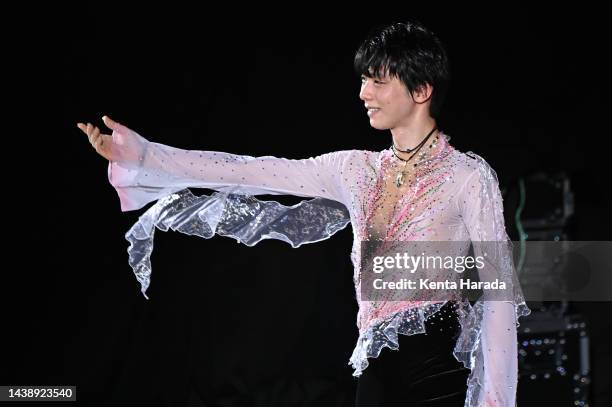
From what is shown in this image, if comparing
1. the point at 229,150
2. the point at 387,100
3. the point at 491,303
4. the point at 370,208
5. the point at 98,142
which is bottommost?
the point at 491,303

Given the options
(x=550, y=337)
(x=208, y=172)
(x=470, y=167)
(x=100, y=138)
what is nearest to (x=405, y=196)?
(x=470, y=167)

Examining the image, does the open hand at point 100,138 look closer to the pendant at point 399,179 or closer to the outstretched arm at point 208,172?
the outstretched arm at point 208,172

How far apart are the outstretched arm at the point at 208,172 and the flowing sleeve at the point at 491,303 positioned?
1.05 feet

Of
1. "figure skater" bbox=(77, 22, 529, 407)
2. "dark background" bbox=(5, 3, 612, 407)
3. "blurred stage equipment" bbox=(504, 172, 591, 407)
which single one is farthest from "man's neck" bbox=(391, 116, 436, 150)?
"blurred stage equipment" bbox=(504, 172, 591, 407)

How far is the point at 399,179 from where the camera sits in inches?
71.6

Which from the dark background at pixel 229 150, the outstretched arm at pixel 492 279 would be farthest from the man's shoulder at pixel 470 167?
the dark background at pixel 229 150

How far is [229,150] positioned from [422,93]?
5.92 feet

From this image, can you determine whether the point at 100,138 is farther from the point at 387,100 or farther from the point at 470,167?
the point at 470,167

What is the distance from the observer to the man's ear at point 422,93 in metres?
1.77

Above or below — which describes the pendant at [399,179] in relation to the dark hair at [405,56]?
below

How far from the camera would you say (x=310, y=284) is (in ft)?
12.0

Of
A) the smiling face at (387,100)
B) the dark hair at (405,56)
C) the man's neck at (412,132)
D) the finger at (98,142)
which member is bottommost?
the finger at (98,142)

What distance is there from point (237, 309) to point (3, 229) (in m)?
1.03

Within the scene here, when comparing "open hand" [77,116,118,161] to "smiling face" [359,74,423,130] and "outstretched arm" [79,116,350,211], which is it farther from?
"smiling face" [359,74,423,130]
